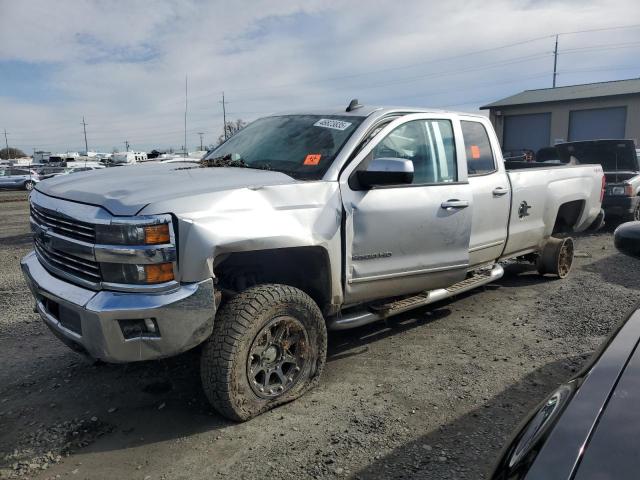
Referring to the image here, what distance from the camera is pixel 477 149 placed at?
195 inches

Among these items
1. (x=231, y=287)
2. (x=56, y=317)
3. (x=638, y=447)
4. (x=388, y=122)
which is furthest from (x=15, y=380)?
(x=638, y=447)

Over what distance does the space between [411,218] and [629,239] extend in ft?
5.57

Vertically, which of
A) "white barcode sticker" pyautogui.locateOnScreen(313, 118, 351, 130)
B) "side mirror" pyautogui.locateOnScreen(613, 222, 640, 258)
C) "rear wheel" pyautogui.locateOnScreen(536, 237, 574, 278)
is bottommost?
"rear wheel" pyautogui.locateOnScreen(536, 237, 574, 278)

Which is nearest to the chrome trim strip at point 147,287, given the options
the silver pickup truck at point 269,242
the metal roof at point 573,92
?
the silver pickup truck at point 269,242

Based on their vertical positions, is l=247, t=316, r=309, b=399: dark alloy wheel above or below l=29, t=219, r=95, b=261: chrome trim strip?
below

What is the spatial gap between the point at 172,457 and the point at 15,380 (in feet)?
5.63

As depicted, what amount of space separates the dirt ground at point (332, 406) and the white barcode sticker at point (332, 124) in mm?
1823

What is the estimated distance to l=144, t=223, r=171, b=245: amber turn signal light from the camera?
274 cm

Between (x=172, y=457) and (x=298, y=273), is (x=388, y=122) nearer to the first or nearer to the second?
(x=298, y=273)

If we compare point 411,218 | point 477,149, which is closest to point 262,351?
point 411,218

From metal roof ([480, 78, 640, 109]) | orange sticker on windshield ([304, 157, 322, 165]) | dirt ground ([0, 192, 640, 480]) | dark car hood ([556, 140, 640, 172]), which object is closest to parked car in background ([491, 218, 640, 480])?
dirt ground ([0, 192, 640, 480])

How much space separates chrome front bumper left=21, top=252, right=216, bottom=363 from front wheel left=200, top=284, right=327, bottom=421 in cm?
16

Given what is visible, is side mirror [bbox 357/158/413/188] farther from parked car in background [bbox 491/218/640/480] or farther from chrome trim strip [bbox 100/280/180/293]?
parked car in background [bbox 491/218/640/480]

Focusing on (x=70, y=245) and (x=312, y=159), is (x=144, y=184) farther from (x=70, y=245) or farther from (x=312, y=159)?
(x=312, y=159)
